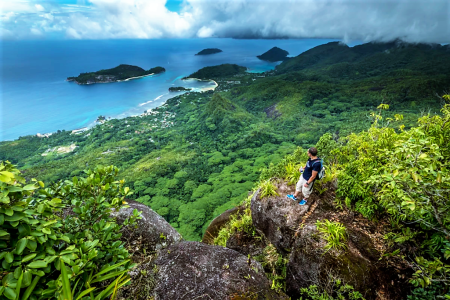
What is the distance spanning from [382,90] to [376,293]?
112355mm

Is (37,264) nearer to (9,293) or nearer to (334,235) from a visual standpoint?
(9,293)

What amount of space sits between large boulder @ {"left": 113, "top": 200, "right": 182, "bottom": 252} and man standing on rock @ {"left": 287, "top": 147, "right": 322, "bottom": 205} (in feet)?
12.6

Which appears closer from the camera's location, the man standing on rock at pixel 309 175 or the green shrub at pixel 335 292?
the green shrub at pixel 335 292

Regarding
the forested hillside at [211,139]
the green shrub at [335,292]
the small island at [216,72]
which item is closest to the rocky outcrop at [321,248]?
the green shrub at [335,292]

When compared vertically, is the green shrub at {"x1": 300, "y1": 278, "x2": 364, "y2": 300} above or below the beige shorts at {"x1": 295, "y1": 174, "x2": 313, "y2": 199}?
below

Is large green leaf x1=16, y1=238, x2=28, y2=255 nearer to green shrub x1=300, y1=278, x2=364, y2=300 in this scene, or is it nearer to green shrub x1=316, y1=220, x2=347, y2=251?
green shrub x1=300, y1=278, x2=364, y2=300

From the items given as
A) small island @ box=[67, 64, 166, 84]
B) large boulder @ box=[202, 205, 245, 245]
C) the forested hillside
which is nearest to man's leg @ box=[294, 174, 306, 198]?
large boulder @ box=[202, 205, 245, 245]

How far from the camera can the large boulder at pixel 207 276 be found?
3811 mm

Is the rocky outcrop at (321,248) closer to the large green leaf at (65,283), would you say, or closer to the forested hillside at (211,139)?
the large green leaf at (65,283)

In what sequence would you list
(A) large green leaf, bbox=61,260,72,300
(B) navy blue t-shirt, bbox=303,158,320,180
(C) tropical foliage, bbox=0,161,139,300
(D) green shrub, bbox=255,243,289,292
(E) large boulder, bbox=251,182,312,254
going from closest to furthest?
(C) tropical foliage, bbox=0,161,139,300, (A) large green leaf, bbox=61,260,72,300, (B) navy blue t-shirt, bbox=303,158,320,180, (D) green shrub, bbox=255,243,289,292, (E) large boulder, bbox=251,182,312,254

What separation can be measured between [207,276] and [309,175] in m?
3.69

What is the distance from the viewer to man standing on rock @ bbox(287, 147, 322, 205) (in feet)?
18.0

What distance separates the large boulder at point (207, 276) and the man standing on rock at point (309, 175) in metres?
2.59

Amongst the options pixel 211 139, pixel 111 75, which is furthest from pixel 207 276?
pixel 111 75
